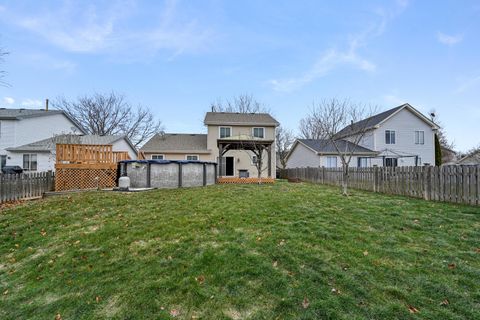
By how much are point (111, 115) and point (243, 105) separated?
1882cm

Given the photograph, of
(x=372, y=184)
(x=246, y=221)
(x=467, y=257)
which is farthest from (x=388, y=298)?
(x=372, y=184)

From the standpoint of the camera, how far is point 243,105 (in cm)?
3591

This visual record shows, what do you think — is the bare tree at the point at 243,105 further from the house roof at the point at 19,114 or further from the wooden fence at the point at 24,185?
the wooden fence at the point at 24,185

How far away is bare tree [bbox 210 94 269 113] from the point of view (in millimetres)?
35688

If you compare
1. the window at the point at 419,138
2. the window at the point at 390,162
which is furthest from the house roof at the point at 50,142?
the window at the point at 419,138

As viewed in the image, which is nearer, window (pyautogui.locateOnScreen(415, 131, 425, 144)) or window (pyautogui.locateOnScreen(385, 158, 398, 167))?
window (pyautogui.locateOnScreen(385, 158, 398, 167))

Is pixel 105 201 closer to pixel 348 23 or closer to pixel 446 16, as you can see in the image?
pixel 348 23

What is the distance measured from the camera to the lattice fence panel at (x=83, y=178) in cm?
1088

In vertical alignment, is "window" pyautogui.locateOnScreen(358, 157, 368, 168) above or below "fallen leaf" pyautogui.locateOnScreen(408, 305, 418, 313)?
above

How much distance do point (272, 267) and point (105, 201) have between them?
21.1 feet

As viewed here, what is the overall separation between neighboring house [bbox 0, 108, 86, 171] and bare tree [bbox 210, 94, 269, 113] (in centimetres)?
1962

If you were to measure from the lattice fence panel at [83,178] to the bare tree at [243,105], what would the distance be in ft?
83.2

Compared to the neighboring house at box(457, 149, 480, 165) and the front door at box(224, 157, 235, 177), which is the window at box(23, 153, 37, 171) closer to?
the front door at box(224, 157, 235, 177)

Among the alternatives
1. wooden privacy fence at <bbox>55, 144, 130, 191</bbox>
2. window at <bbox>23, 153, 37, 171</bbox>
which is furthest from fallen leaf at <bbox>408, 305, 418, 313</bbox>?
window at <bbox>23, 153, 37, 171</bbox>
